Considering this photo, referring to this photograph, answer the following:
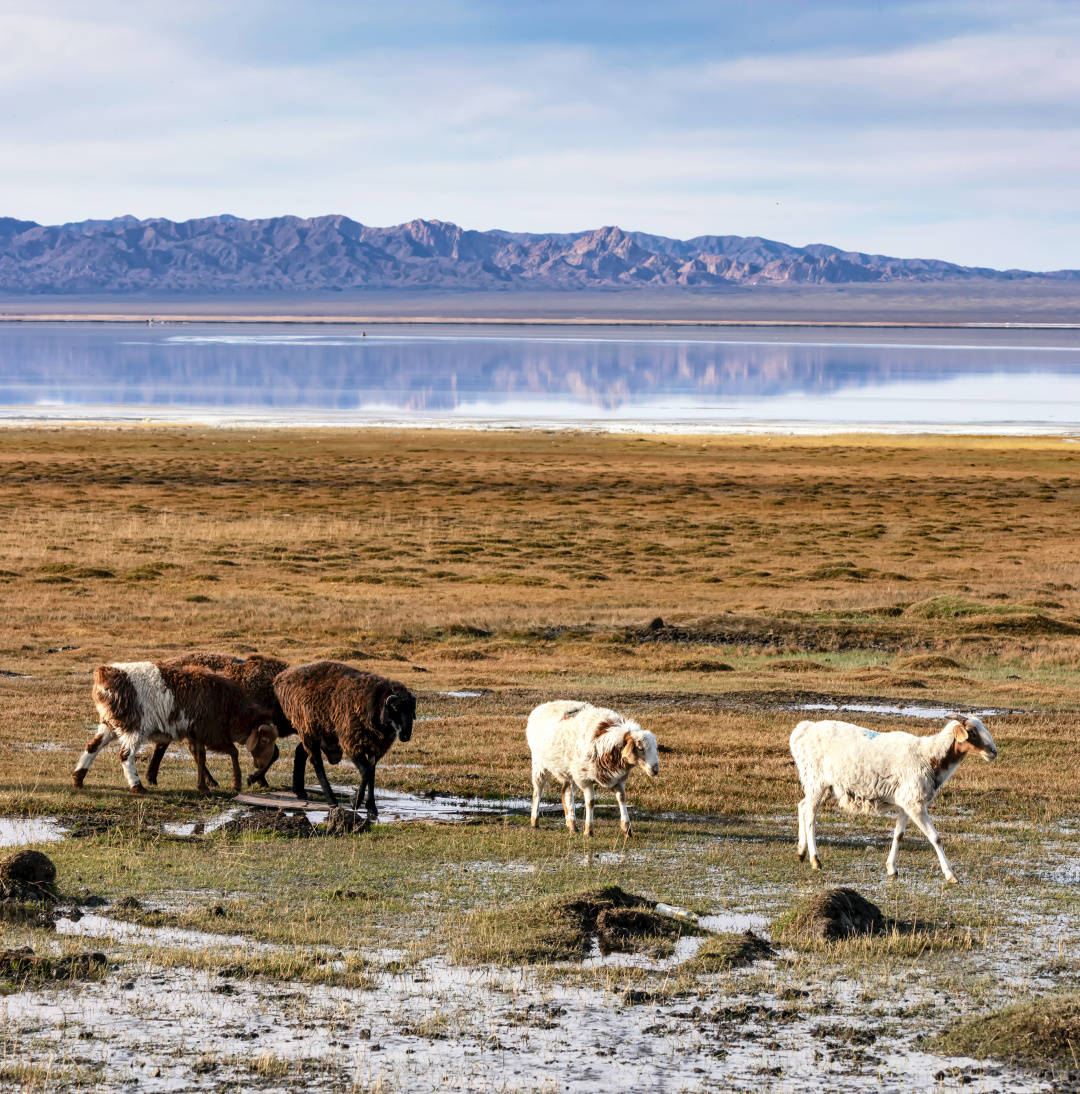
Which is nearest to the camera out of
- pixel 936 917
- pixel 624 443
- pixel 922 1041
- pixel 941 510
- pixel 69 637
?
pixel 922 1041

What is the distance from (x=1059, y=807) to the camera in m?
16.3

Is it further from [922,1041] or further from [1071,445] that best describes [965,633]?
[1071,445]

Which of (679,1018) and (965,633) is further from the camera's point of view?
(965,633)

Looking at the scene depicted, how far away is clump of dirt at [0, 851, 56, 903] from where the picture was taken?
11391 millimetres

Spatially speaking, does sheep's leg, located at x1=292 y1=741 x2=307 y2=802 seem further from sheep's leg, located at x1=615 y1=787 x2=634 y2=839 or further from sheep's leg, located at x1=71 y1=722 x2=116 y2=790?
sheep's leg, located at x1=615 y1=787 x2=634 y2=839

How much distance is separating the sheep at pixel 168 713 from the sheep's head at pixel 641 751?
14.4ft

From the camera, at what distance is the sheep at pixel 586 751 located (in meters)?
13.6

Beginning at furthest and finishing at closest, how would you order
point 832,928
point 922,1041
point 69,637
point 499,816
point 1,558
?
1. point 1,558
2. point 69,637
3. point 499,816
4. point 832,928
5. point 922,1041

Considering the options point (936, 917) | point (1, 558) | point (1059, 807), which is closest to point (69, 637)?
point (1, 558)

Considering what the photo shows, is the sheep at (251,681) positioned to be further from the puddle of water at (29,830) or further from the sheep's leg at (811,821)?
the sheep's leg at (811,821)

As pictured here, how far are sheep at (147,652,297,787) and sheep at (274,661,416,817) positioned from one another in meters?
0.62

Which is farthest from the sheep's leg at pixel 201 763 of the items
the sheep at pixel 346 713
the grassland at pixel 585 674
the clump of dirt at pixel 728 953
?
the clump of dirt at pixel 728 953

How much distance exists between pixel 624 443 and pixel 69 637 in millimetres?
64404

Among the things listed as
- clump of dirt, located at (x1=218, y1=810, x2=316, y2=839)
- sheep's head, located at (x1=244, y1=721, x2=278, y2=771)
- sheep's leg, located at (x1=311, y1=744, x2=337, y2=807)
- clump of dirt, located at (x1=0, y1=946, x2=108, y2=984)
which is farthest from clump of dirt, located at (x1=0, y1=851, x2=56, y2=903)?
sheep's head, located at (x1=244, y1=721, x2=278, y2=771)
